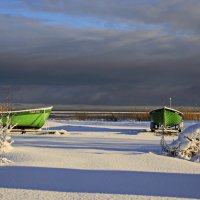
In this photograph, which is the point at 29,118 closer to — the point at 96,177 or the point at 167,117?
the point at 167,117

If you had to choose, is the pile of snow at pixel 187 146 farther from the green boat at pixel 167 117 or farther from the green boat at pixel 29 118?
the green boat at pixel 167 117

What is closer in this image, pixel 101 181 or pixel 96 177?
pixel 101 181

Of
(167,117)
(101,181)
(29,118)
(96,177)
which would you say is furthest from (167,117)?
(101,181)

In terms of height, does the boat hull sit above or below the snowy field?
above

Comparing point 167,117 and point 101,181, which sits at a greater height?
point 167,117

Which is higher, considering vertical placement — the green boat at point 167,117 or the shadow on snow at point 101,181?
the green boat at point 167,117

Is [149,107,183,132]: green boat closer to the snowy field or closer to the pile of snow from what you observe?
the pile of snow

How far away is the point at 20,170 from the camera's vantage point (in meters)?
10.6

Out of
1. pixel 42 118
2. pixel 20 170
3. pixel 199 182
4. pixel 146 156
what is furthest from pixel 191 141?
pixel 42 118

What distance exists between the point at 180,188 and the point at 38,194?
2.59 meters

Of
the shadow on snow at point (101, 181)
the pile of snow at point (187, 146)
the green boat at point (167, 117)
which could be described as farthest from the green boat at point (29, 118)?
the shadow on snow at point (101, 181)

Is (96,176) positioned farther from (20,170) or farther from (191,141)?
(191,141)

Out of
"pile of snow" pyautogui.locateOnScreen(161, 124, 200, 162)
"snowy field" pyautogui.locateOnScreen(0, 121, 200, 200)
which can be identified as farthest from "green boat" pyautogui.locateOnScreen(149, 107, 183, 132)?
"snowy field" pyautogui.locateOnScreen(0, 121, 200, 200)

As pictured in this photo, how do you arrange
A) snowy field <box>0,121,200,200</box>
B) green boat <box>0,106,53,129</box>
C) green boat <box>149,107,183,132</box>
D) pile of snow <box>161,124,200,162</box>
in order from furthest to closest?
green boat <box>149,107,183,132</box> < green boat <box>0,106,53,129</box> < pile of snow <box>161,124,200,162</box> < snowy field <box>0,121,200,200</box>
